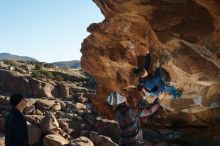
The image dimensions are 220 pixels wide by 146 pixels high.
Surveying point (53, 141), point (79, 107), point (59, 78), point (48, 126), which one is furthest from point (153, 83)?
point (59, 78)

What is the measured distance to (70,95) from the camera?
104ft

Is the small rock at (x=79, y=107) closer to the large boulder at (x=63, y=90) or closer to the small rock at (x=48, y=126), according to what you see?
the large boulder at (x=63, y=90)

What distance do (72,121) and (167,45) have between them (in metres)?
16.3

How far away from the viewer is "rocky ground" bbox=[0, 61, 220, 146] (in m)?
13.8

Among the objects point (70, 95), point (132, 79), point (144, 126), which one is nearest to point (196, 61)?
point (132, 79)

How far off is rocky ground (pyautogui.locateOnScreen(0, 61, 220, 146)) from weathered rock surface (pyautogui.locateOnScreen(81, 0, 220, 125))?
1.13 m

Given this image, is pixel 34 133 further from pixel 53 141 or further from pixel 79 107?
pixel 79 107

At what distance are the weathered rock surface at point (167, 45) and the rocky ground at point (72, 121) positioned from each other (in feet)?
3.71

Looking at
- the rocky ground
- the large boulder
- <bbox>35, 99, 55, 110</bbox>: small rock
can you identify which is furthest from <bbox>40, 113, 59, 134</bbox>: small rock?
the large boulder

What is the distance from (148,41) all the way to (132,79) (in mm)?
2131

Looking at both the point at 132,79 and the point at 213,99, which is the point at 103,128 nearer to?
the point at 132,79

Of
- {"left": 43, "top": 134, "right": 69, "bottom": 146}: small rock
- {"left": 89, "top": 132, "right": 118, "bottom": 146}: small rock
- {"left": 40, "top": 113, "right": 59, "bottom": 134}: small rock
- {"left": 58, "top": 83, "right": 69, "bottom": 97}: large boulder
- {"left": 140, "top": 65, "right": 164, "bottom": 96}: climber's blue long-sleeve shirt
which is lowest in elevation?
{"left": 89, "top": 132, "right": 118, "bottom": 146}: small rock

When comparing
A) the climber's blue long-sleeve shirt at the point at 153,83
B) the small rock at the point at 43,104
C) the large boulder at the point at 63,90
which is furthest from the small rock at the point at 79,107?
the climber's blue long-sleeve shirt at the point at 153,83

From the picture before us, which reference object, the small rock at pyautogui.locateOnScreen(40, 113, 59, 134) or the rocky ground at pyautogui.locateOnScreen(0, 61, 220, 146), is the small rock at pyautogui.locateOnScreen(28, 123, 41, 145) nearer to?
the rocky ground at pyautogui.locateOnScreen(0, 61, 220, 146)
